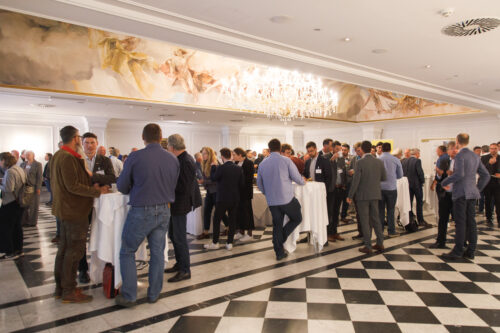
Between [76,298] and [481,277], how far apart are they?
4.44 metres

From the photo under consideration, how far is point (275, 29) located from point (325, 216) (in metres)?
2.76

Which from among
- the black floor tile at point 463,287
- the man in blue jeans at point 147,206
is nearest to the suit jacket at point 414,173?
the black floor tile at point 463,287

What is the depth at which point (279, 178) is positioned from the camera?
4.23 metres

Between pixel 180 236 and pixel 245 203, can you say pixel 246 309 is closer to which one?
pixel 180 236

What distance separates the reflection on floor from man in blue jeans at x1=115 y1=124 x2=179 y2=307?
262 mm

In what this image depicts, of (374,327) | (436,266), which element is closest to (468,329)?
(374,327)

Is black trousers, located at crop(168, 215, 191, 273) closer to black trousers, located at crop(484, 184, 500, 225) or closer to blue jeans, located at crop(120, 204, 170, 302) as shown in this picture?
blue jeans, located at crop(120, 204, 170, 302)

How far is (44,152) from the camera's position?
1291cm

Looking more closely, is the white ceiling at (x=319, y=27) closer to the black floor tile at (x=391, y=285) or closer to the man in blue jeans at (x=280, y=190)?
the man in blue jeans at (x=280, y=190)

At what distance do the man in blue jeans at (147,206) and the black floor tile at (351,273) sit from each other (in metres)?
2.15

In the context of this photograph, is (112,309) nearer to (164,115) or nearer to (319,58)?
(319,58)

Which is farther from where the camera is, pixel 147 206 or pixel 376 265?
pixel 376 265

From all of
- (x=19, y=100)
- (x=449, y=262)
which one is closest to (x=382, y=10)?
(x=449, y=262)

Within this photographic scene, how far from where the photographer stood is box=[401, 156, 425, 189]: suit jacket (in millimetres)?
6469
